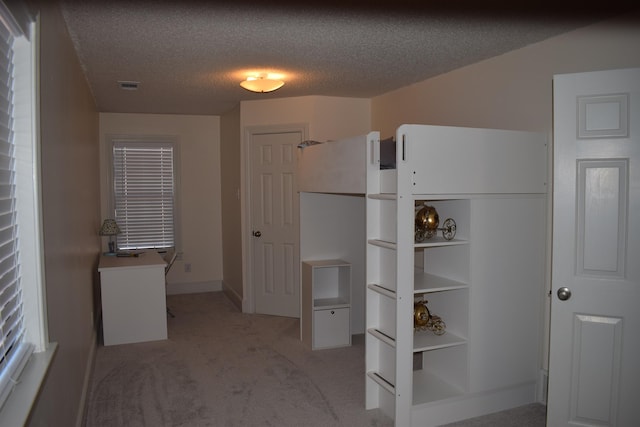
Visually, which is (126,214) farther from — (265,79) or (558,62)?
(558,62)

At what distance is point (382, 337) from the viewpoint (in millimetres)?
3105

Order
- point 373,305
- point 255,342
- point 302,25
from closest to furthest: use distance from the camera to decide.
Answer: point 302,25, point 373,305, point 255,342

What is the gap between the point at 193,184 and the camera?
687cm

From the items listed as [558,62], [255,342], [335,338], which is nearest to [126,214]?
[255,342]

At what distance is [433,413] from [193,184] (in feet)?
15.8

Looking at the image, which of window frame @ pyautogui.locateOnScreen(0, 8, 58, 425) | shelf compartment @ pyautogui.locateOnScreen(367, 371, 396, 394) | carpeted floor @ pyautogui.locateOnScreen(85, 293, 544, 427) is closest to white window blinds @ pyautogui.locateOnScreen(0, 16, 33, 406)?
window frame @ pyautogui.locateOnScreen(0, 8, 58, 425)

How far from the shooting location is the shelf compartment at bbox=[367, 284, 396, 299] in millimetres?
2988

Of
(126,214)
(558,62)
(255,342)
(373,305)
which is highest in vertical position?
(558,62)

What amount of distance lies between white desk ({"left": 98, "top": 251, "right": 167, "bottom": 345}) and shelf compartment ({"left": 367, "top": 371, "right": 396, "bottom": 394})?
7.87 feet

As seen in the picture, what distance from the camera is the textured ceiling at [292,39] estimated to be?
9.14ft

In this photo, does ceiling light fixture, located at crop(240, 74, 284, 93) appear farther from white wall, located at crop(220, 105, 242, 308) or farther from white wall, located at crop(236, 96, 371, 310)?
white wall, located at crop(220, 105, 242, 308)

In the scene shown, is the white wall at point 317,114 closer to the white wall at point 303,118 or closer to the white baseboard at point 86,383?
the white wall at point 303,118

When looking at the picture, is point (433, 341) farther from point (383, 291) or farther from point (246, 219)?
point (246, 219)

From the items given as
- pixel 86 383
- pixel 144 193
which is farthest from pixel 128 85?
pixel 86 383
